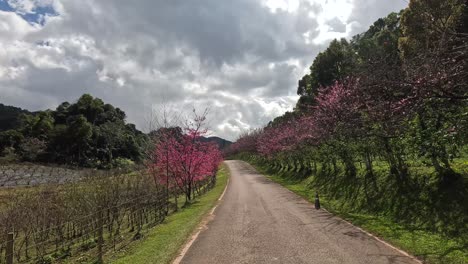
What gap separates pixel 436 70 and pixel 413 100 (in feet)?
2.94

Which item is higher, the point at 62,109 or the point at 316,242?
the point at 62,109

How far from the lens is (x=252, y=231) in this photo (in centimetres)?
1160

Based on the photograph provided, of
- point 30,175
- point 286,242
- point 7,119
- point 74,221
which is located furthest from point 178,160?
point 7,119

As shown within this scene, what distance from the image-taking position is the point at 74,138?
70.2m

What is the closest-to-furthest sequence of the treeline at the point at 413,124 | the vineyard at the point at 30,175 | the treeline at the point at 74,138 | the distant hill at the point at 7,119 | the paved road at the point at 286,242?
the treeline at the point at 413,124 → the paved road at the point at 286,242 → the vineyard at the point at 30,175 → the treeline at the point at 74,138 → the distant hill at the point at 7,119

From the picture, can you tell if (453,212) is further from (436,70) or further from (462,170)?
(436,70)

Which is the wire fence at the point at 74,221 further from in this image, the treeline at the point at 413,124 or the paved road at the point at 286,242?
the treeline at the point at 413,124

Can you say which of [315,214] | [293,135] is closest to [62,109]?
[293,135]

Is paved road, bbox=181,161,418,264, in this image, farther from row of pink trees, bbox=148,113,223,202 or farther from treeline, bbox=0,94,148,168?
treeline, bbox=0,94,148,168

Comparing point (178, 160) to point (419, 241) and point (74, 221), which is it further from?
point (419, 241)

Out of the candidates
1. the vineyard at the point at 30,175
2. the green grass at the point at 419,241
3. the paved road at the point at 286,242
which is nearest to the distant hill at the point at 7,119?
the vineyard at the point at 30,175

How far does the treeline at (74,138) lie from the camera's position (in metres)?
65.7

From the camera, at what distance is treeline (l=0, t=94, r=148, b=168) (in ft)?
216

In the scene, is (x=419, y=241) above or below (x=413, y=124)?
below
